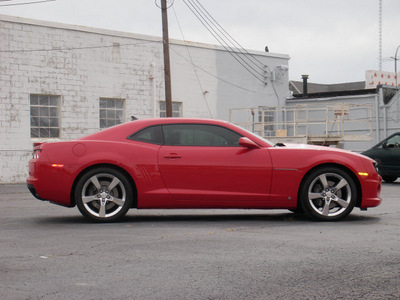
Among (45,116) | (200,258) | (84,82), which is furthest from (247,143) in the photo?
(84,82)

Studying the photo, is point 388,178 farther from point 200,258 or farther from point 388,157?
point 200,258

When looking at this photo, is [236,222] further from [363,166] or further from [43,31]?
[43,31]

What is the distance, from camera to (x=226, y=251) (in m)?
6.14

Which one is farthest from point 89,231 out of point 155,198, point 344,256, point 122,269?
point 344,256

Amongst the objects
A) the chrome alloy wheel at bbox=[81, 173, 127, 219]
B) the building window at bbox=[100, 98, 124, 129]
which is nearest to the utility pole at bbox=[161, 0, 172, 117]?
the building window at bbox=[100, 98, 124, 129]

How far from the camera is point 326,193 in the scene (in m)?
8.48

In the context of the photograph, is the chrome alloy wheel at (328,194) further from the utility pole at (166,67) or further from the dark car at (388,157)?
the utility pole at (166,67)

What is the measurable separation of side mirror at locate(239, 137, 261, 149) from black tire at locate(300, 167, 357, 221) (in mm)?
810

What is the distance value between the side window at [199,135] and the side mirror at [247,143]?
0.57ft

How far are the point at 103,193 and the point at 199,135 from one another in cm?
147

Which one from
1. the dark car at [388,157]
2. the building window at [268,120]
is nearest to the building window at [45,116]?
the building window at [268,120]

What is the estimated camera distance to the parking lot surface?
4590mm

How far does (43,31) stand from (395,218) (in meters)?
16.8

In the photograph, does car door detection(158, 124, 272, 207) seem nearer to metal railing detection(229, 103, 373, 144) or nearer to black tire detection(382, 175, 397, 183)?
black tire detection(382, 175, 397, 183)
